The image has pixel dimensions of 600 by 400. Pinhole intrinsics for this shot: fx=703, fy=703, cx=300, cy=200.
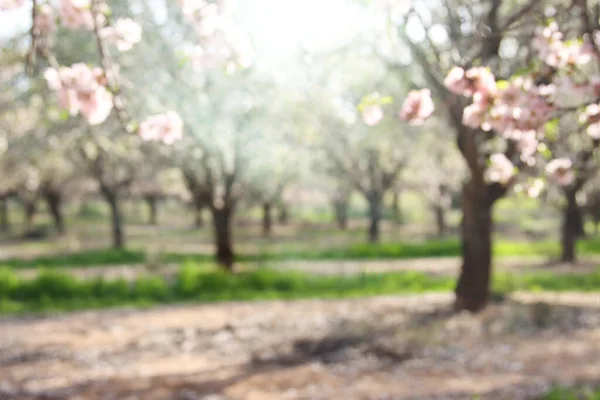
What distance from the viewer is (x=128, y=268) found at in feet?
76.6

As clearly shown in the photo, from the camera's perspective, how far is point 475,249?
12445 millimetres

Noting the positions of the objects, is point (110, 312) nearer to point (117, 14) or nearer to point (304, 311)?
point (304, 311)

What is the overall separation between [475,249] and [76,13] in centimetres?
935

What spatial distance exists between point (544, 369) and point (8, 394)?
6405 millimetres

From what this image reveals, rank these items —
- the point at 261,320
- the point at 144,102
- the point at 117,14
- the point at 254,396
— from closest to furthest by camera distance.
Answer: the point at 254,396
the point at 117,14
the point at 261,320
the point at 144,102

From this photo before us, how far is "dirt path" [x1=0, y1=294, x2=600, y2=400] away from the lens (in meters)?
8.08

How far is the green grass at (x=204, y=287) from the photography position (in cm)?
1502

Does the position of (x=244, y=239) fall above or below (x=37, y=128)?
below

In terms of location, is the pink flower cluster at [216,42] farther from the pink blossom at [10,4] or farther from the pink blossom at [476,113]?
the pink blossom at [476,113]

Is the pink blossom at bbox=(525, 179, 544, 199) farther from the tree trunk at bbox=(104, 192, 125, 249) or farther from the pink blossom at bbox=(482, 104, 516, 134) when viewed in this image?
the tree trunk at bbox=(104, 192, 125, 249)

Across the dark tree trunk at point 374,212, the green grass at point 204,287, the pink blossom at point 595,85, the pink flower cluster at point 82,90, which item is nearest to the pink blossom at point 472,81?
the pink blossom at point 595,85

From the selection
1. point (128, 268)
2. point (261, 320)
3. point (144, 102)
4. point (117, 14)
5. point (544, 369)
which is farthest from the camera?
point (128, 268)

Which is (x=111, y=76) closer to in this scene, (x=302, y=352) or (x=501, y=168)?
(x=501, y=168)

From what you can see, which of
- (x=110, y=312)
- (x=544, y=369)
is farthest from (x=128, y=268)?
(x=544, y=369)
